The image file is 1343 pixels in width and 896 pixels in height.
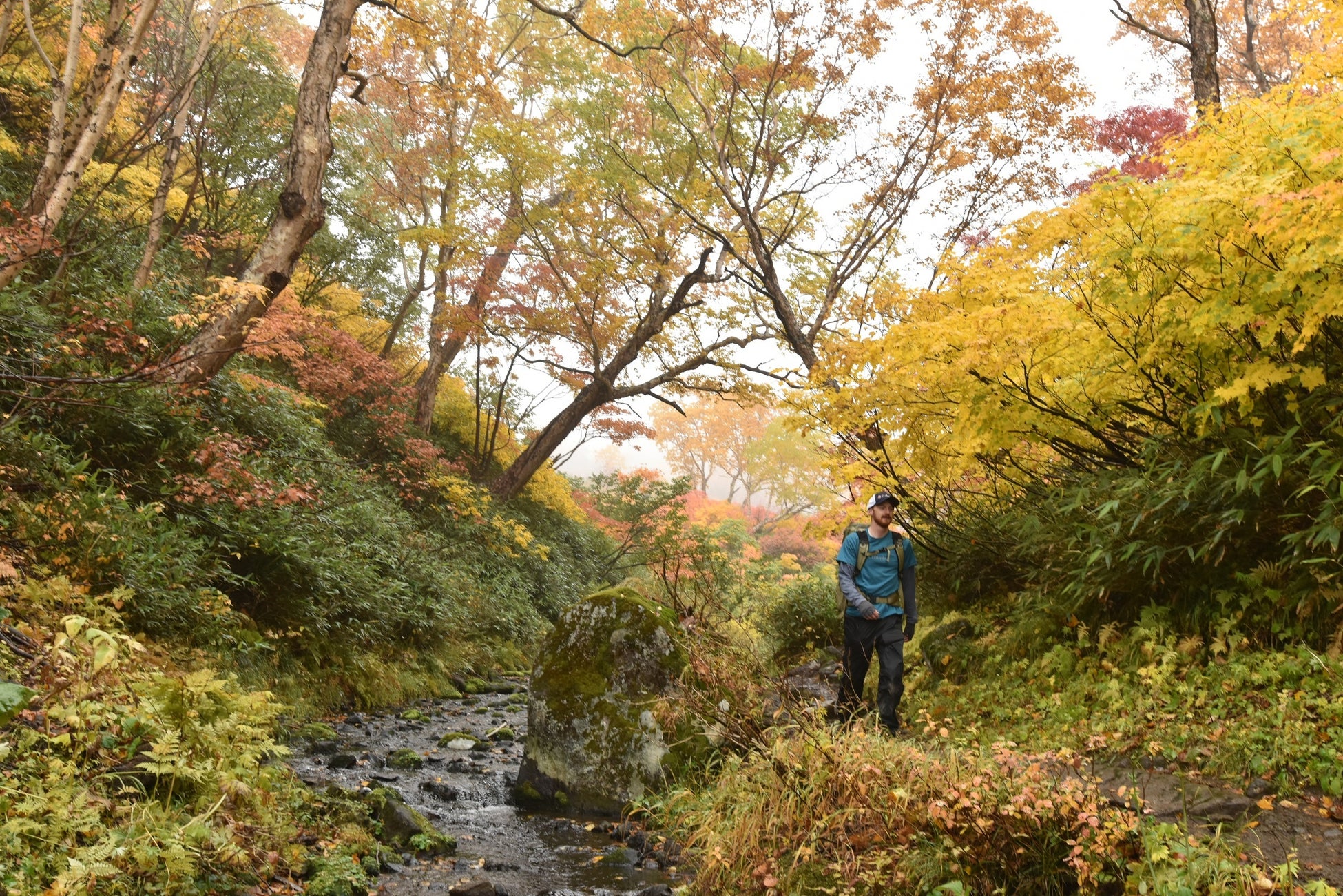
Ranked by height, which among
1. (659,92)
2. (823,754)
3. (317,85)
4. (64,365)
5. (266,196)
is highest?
(659,92)

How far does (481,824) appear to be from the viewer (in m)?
4.74

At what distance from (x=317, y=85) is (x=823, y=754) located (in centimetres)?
736

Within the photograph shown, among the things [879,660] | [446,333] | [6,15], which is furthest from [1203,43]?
[446,333]

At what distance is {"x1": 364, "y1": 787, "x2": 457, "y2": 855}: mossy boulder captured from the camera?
4.07 m

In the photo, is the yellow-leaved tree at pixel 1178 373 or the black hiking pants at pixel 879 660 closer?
the yellow-leaved tree at pixel 1178 373

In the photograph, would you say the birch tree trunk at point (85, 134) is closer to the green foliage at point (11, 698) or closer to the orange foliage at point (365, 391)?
the green foliage at point (11, 698)

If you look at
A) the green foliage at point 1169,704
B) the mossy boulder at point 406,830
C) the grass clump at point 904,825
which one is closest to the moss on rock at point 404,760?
the mossy boulder at point 406,830

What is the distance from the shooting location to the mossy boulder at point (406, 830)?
4.07 metres

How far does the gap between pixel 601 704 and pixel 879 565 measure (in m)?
2.13

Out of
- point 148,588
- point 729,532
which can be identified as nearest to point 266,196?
point 148,588

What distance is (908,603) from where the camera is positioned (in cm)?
517

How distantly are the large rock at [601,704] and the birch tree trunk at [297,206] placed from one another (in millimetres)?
4160

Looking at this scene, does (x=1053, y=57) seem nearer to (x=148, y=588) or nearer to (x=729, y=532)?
(x=148, y=588)

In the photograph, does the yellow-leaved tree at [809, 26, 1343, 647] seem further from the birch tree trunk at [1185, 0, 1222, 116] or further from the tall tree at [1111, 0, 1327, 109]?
the tall tree at [1111, 0, 1327, 109]
